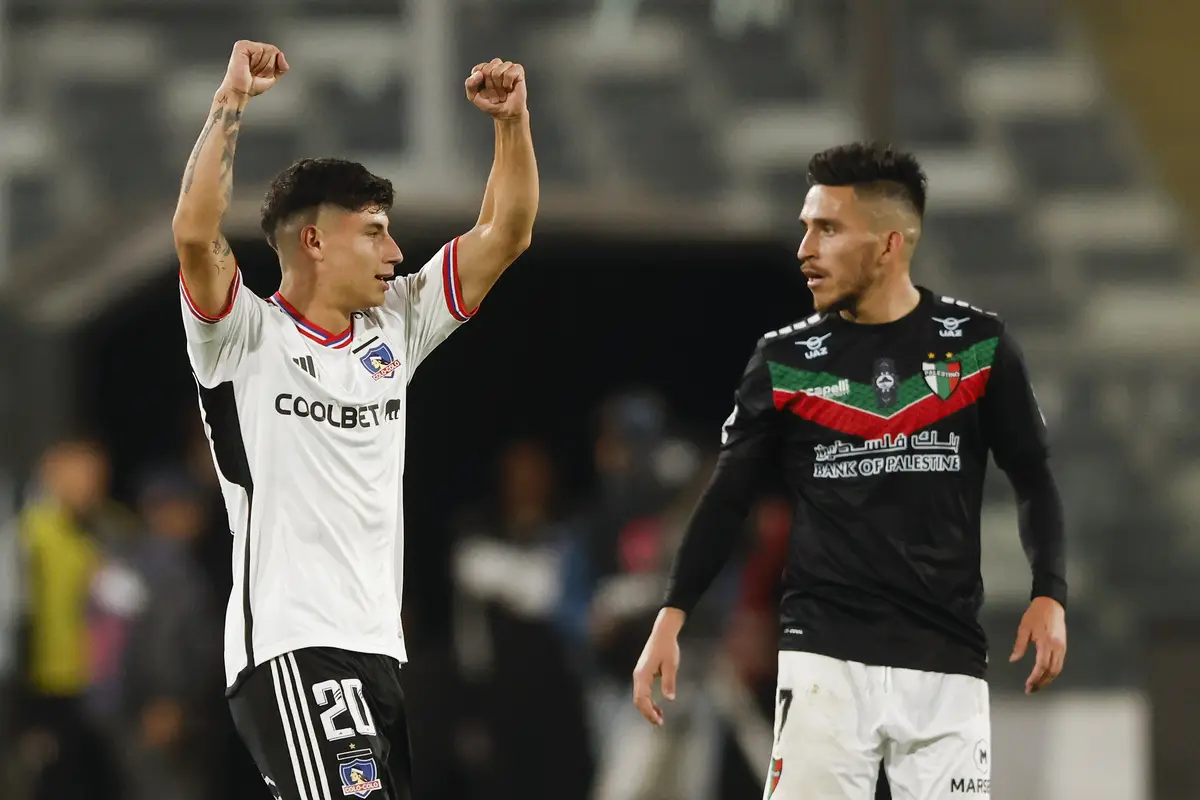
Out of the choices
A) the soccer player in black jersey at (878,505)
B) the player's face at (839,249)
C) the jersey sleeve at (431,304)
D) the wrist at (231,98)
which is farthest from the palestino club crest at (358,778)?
the player's face at (839,249)

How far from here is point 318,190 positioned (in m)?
4.75

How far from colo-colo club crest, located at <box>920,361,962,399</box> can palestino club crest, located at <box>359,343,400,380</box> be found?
1.28 metres

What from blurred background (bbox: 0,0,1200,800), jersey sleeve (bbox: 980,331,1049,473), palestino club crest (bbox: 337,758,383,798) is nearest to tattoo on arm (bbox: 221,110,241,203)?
palestino club crest (bbox: 337,758,383,798)

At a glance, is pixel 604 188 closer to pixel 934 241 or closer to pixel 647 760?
pixel 934 241

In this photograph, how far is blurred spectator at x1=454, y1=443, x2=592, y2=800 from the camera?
32.1ft

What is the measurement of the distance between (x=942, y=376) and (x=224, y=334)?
172 centimetres

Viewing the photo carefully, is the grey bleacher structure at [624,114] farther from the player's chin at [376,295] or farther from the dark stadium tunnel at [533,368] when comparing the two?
the player's chin at [376,295]

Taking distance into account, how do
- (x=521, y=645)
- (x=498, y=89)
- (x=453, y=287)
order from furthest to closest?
(x=521, y=645) < (x=453, y=287) < (x=498, y=89)

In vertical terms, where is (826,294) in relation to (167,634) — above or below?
above

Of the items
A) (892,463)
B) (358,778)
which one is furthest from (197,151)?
(892,463)

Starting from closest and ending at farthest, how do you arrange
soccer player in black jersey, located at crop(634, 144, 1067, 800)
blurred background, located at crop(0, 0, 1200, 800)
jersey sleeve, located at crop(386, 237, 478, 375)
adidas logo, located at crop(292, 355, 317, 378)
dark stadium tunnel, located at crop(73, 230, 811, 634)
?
1. adidas logo, located at crop(292, 355, 317, 378)
2. soccer player in black jersey, located at crop(634, 144, 1067, 800)
3. jersey sleeve, located at crop(386, 237, 478, 375)
4. blurred background, located at crop(0, 0, 1200, 800)
5. dark stadium tunnel, located at crop(73, 230, 811, 634)

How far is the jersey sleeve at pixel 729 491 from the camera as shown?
505cm

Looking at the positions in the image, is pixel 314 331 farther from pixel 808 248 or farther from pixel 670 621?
pixel 808 248

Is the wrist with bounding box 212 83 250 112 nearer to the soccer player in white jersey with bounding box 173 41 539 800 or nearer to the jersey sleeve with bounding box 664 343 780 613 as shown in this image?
the soccer player in white jersey with bounding box 173 41 539 800
